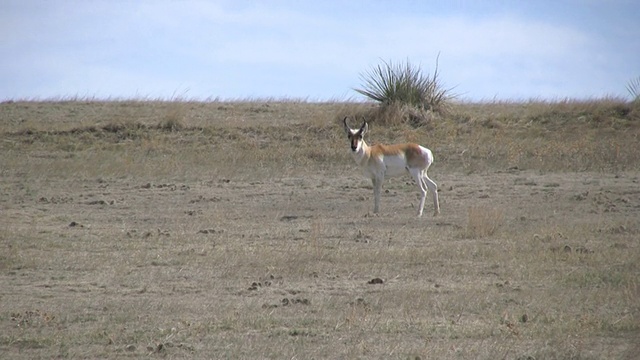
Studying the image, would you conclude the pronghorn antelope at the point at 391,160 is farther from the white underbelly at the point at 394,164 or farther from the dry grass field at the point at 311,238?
the dry grass field at the point at 311,238

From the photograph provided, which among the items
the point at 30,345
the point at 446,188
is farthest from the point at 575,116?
the point at 30,345

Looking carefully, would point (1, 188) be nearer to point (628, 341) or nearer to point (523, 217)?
point (523, 217)

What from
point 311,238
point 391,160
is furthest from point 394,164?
point 311,238

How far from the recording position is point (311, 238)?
47.0ft

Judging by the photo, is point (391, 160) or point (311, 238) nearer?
point (311, 238)

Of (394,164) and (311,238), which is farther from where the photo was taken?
(394,164)

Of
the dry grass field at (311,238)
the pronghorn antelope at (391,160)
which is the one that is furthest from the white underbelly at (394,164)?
the dry grass field at (311,238)

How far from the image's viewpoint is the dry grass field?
29.7 feet

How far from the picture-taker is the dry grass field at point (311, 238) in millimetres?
9047

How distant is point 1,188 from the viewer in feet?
65.2

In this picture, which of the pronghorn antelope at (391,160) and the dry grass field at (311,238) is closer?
the dry grass field at (311,238)

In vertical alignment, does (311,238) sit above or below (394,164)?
below

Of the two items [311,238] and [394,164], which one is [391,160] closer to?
[394,164]

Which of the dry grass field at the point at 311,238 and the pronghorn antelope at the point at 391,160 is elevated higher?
the pronghorn antelope at the point at 391,160
